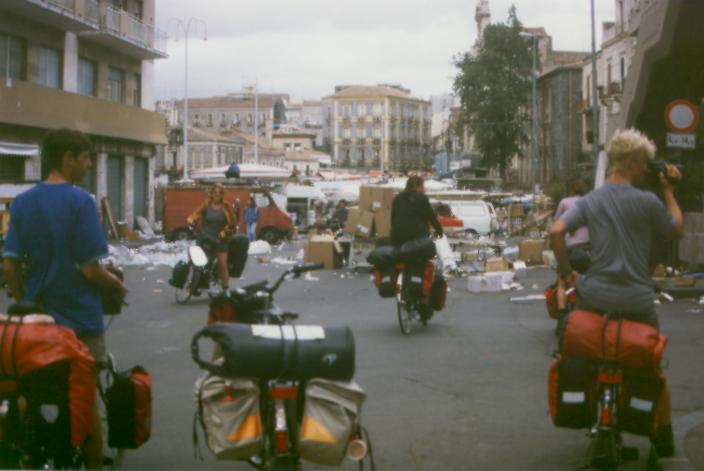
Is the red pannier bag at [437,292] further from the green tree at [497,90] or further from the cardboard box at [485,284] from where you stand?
the green tree at [497,90]

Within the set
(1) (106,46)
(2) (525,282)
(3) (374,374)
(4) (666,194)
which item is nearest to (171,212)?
(1) (106,46)

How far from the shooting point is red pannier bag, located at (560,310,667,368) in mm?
5508

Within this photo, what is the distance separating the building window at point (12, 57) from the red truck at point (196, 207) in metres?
8.16

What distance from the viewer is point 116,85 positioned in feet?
141

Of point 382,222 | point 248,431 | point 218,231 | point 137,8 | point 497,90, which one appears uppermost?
point 497,90

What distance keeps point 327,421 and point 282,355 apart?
0.36 m

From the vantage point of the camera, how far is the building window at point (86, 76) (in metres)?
39.4

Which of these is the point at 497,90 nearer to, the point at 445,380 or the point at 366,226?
the point at 366,226

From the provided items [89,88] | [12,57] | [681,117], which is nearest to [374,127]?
[89,88]

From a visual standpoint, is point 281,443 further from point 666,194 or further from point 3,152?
point 3,152

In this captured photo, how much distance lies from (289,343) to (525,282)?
1565 cm

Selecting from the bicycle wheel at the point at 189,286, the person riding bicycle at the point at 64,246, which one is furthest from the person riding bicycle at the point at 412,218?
the person riding bicycle at the point at 64,246

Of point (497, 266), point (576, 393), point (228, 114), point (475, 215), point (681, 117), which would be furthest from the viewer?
point (228, 114)

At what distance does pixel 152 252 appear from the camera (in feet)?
101
